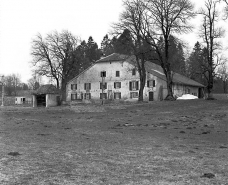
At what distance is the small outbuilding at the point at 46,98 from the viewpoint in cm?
5581

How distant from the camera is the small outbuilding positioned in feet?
183

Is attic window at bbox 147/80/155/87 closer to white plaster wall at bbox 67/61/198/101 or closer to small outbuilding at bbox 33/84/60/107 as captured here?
white plaster wall at bbox 67/61/198/101

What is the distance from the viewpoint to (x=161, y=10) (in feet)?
132

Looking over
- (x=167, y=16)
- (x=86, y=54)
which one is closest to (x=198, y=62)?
(x=167, y=16)

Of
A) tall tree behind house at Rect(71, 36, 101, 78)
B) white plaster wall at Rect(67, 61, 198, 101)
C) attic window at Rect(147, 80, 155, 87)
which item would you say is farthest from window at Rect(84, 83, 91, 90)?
attic window at Rect(147, 80, 155, 87)

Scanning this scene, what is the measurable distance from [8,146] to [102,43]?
9800cm

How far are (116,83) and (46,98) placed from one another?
13822mm

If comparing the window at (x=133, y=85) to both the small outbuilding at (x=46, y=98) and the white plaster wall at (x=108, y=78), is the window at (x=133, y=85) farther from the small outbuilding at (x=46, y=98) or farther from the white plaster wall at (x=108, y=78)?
the small outbuilding at (x=46, y=98)

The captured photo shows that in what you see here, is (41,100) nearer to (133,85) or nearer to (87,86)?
(87,86)

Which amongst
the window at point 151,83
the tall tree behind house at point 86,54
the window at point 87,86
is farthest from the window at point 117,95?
the tall tree behind house at point 86,54

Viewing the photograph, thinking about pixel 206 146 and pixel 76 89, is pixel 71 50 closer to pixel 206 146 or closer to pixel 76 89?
pixel 76 89

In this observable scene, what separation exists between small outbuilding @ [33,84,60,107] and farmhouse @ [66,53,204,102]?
7.52 m

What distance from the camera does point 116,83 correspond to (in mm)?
60844

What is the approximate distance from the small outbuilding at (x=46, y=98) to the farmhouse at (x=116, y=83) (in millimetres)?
7524
